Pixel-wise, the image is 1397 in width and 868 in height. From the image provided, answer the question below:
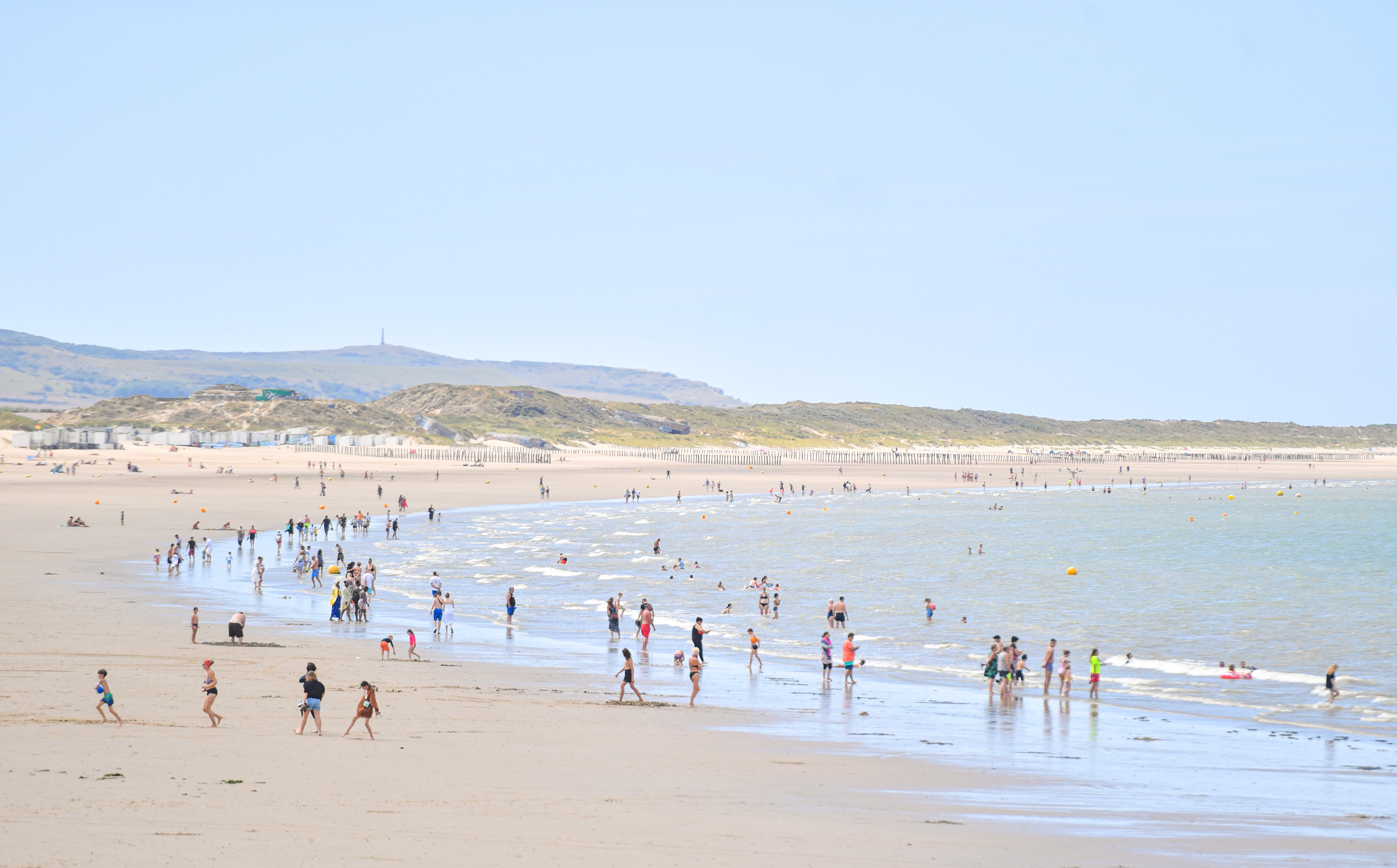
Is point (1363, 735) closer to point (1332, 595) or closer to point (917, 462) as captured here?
point (1332, 595)

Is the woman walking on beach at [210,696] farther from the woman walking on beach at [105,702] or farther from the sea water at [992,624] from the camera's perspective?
the sea water at [992,624]

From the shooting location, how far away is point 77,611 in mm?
24156

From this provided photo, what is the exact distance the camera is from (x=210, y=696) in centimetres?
1420

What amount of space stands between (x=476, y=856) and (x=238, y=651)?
43.3 ft

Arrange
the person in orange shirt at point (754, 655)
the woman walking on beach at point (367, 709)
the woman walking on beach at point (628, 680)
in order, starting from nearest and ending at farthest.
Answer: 1. the woman walking on beach at point (367, 709)
2. the woman walking on beach at point (628, 680)
3. the person in orange shirt at point (754, 655)

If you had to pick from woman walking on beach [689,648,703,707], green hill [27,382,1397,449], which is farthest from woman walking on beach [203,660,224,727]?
green hill [27,382,1397,449]

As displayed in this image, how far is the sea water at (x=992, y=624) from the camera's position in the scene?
14.9m

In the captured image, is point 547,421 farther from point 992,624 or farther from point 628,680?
point 628,680

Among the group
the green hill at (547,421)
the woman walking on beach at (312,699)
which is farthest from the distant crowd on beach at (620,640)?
the green hill at (547,421)

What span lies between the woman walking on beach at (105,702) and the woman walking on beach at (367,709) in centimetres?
284

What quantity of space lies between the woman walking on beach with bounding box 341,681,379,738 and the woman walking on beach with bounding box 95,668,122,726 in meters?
2.84

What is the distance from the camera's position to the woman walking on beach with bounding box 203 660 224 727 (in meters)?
14.0

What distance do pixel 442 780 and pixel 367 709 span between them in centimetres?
258

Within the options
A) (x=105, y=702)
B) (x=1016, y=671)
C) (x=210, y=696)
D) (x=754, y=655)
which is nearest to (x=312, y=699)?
(x=210, y=696)
